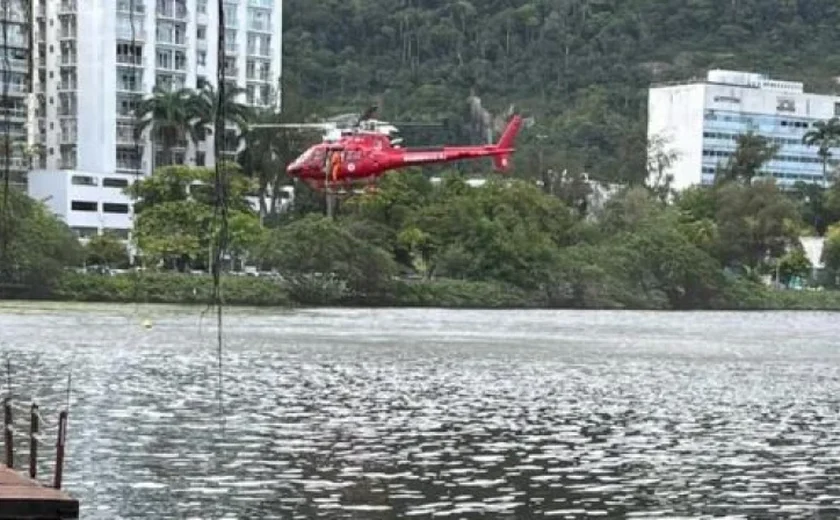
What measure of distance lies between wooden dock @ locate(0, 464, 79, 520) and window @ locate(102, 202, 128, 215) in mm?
109358

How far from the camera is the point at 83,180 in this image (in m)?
122

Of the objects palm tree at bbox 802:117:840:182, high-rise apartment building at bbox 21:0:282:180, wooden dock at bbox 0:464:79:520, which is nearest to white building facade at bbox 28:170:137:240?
high-rise apartment building at bbox 21:0:282:180

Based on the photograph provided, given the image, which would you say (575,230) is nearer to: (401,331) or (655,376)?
(401,331)

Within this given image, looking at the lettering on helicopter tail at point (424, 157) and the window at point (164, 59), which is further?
the window at point (164, 59)

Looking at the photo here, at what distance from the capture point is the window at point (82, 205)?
121 meters

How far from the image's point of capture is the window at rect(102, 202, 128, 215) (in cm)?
12331

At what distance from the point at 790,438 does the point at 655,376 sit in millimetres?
18563

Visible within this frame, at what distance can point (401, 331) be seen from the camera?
79.0 meters

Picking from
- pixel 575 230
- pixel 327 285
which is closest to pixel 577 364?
pixel 327 285

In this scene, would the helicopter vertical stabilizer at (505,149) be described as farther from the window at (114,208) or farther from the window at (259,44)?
the window at (259,44)

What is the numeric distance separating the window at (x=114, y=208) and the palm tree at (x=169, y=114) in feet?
20.7

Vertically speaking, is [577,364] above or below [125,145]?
Answer: below

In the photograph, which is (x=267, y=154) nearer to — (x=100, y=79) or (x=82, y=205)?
(x=82, y=205)

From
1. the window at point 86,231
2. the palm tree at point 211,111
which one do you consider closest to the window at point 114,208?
the window at point 86,231
